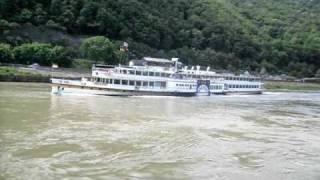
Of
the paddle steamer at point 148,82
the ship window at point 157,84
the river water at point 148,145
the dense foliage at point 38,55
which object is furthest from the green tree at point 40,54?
the river water at point 148,145

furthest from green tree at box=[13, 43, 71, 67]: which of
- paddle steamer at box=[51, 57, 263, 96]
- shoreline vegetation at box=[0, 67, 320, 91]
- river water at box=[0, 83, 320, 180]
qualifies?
river water at box=[0, 83, 320, 180]

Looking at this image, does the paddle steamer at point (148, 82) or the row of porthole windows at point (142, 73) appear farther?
the row of porthole windows at point (142, 73)

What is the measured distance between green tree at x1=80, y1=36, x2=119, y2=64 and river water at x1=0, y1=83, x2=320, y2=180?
4362 centimetres

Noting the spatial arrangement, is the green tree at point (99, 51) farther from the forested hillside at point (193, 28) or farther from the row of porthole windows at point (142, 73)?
the row of porthole windows at point (142, 73)

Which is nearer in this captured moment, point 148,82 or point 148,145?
point 148,145

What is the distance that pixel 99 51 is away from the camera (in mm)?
79250

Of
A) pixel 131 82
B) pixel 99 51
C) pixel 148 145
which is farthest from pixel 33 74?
pixel 148 145

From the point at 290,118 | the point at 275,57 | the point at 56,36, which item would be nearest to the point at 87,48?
the point at 56,36

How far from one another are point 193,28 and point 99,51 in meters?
43.9

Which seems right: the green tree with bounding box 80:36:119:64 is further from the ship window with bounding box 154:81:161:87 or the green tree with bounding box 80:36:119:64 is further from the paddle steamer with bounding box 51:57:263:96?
the ship window with bounding box 154:81:161:87

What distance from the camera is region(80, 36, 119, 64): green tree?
261ft

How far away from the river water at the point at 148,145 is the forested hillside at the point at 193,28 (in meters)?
49.4

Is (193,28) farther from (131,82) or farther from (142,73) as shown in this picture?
(131,82)

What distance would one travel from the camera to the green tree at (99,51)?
261 feet
